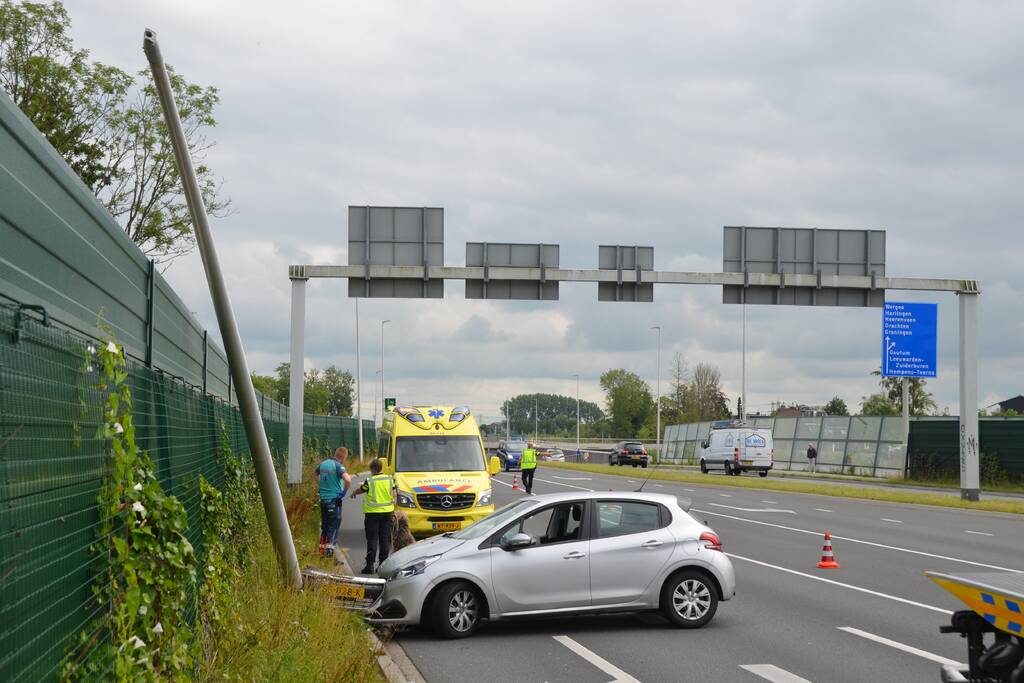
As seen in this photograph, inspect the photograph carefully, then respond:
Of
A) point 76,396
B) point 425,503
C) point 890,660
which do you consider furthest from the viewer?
point 425,503

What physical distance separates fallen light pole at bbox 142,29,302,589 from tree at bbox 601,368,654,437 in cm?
16546

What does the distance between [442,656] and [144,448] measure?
5.21 metres

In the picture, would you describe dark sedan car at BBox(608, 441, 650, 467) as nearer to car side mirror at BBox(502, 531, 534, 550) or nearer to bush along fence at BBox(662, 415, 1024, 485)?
bush along fence at BBox(662, 415, 1024, 485)

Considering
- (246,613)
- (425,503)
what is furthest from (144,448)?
(425,503)

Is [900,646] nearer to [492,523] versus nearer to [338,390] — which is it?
[492,523]

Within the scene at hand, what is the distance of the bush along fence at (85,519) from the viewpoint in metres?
3.90

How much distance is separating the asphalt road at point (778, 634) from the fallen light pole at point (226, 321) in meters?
1.87

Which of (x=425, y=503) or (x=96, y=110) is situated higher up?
(x=96, y=110)

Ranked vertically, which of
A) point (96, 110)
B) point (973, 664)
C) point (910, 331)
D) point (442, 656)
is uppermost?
point (96, 110)

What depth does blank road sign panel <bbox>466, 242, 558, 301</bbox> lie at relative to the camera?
32.0 meters

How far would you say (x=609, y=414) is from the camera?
183 m

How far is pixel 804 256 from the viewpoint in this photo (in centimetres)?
3338

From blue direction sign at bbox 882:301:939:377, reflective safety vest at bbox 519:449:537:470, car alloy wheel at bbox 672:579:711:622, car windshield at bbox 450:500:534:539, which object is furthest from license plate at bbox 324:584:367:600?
blue direction sign at bbox 882:301:939:377

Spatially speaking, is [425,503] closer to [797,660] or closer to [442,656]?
[442,656]
